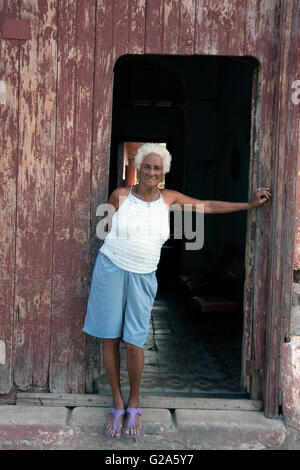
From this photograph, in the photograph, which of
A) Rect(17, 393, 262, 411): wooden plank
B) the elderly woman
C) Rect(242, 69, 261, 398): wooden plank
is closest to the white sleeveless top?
the elderly woman

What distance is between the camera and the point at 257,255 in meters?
3.07

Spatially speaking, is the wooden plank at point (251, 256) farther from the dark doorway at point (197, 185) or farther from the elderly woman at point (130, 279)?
the elderly woman at point (130, 279)

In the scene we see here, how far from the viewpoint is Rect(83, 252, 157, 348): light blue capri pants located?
2711mm

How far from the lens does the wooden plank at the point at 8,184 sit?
2.96 m

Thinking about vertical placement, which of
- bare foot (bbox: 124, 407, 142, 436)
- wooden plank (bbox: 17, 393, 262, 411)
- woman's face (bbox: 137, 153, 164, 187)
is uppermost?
woman's face (bbox: 137, 153, 164, 187)

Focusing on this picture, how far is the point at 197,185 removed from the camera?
26.8 feet

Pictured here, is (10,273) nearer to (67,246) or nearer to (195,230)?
(67,246)

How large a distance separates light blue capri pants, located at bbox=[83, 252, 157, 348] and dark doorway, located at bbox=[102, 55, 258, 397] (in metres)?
0.83

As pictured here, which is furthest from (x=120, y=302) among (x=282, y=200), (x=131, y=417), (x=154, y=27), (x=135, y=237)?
(x=154, y=27)

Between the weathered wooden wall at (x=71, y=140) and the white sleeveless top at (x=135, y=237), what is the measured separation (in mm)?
369

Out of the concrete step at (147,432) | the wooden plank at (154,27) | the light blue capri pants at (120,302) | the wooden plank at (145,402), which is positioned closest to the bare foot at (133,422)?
the concrete step at (147,432)

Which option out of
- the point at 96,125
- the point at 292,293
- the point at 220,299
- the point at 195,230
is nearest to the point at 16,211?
the point at 96,125

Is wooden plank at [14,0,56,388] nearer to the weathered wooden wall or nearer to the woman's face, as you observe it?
the weathered wooden wall

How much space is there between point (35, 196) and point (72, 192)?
0.25 m
